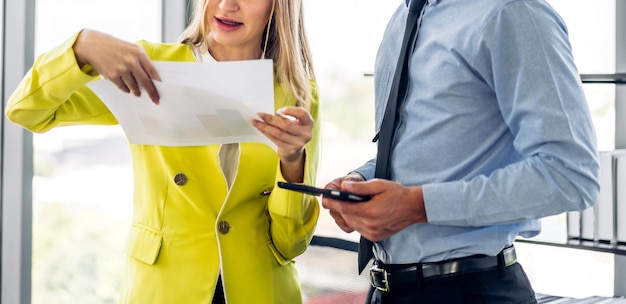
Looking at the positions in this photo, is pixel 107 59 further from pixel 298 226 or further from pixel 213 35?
pixel 298 226

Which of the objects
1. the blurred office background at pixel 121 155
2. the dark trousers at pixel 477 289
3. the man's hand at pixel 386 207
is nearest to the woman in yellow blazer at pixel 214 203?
the man's hand at pixel 386 207

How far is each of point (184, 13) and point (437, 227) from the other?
2.21 m

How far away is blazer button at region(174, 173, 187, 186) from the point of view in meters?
1.50

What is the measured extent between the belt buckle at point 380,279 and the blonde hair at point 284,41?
1.57ft

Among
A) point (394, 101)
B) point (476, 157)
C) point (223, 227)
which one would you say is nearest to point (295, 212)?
point (223, 227)

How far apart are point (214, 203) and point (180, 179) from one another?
0.10 metres

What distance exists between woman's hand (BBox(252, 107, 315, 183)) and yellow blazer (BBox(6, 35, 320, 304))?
100mm

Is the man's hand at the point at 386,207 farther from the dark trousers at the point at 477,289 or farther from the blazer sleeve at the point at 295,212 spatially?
the blazer sleeve at the point at 295,212

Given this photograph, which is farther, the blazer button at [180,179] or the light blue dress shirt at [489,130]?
the blazer button at [180,179]

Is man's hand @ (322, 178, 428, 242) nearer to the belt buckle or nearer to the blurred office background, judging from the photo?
the belt buckle

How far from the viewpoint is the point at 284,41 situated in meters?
1.66

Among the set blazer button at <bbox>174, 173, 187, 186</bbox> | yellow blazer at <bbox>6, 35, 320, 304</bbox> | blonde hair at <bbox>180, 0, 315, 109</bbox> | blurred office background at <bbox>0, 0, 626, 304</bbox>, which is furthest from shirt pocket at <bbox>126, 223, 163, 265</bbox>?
blurred office background at <bbox>0, 0, 626, 304</bbox>

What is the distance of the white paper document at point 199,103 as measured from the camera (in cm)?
119

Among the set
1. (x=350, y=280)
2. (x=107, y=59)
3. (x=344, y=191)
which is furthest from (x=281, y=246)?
(x=350, y=280)
